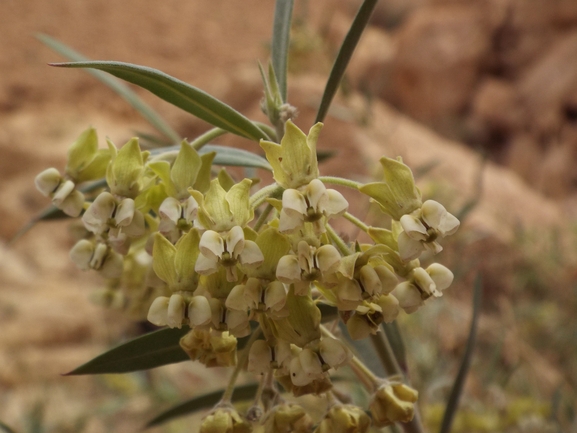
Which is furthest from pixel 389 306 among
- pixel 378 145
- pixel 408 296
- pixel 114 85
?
pixel 378 145

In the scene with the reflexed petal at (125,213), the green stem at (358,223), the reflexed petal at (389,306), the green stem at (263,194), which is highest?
the green stem at (358,223)

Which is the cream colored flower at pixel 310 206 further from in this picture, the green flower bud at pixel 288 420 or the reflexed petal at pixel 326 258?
the green flower bud at pixel 288 420

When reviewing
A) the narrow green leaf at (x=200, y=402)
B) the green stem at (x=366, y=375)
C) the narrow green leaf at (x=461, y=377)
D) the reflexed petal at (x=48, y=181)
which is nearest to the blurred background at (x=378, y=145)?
the narrow green leaf at (x=461, y=377)

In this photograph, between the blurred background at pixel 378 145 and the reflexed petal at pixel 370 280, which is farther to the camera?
the blurred background at pixel 378 145

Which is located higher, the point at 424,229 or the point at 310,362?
the point at 424,229

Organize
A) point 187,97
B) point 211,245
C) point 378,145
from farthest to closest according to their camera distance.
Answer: point 378,145 → point 187,97 → point 211,245

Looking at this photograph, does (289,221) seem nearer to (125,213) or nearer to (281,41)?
(125,213)

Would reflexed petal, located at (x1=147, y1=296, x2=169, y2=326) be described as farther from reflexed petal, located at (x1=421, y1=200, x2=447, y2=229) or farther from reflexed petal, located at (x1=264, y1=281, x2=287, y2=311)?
reflexed petal, located at (x1=421, y1=200, x2=447, y2=229)

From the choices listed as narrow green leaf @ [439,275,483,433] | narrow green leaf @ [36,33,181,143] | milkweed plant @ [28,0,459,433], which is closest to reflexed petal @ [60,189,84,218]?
milkweed plant @ [28,0,459,433]
